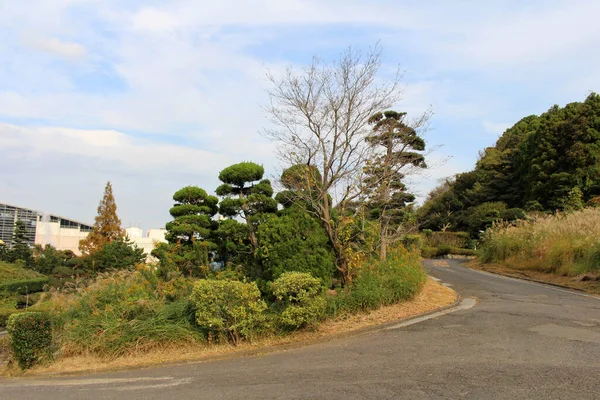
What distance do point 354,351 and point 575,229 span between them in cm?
1407

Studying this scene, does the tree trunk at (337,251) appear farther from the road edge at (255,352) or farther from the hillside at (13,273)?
the hillside at (13,273)

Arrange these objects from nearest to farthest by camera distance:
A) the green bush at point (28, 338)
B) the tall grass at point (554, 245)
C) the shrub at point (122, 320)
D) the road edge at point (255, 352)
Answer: the road edge at point (255, 352) < the green bush at point (28, 338) < the shrub at point (122, 320) < the tall grass at point (554, 245)

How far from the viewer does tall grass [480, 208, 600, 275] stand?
16.0 m

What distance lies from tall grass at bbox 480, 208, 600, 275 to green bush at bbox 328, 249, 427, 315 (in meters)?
7.32

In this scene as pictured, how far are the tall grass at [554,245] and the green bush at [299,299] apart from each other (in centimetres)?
1084

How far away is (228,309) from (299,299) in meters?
1.35

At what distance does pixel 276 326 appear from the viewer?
904 centimetres

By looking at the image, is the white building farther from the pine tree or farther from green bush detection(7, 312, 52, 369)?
green bush detection(7, 312, 52, 369)

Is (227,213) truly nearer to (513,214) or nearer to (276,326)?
(276,326)

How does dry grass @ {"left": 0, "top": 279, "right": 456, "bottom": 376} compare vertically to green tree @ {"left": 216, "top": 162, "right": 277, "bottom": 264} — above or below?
below

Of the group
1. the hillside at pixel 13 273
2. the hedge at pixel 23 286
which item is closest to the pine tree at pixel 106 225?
the hillside at pixel 13 273

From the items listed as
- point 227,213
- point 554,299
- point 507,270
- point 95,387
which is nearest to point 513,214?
point 507,270

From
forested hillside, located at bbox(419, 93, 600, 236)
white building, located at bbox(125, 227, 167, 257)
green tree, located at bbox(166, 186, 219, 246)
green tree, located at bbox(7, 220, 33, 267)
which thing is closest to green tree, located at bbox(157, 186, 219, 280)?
green tree, located at bbox(166, 186, 219, 246)

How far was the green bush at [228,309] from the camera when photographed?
8594 millimetres
